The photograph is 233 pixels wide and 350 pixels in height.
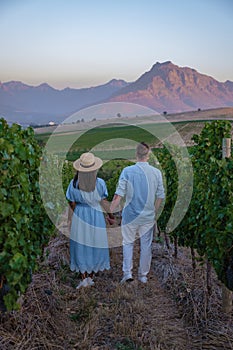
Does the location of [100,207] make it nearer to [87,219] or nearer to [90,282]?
[87,219]

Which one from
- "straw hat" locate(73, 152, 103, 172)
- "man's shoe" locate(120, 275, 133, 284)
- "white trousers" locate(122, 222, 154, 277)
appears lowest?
"man's shoe" locate(120, 275, 133, 284)

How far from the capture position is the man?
5570mm

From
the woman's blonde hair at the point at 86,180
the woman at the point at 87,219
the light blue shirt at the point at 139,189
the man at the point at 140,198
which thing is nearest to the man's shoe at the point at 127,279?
the man at the point at 140,198

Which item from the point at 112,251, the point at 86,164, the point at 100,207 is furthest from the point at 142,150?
the point at 112,251

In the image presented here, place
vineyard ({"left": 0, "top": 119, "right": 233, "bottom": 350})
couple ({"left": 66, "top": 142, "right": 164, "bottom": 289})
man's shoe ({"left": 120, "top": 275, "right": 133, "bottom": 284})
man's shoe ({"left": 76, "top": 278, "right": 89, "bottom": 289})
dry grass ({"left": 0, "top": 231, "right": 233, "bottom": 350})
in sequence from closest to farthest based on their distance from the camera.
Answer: vineyard ({"left": 0, "top": 119, "right": 233, "bottom": 350}), dry grass ({"left": 0, "top": 231, "right": 233, "bottom": 350}), couple ({"left": 66, "top": 142, "right": 164, "bottom": 289}), man's shoe ({"left": 76, "top": 278, "right": 89, "bottom": 289}), man's shoe ({"left": 120, "top": 275, "right": 133, "bottom": 284})

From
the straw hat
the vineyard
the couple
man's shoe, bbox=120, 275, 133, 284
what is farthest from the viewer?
man's shoe, bbox=120, 275, 133, 284

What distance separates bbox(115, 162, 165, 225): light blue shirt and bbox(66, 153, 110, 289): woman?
29 cm

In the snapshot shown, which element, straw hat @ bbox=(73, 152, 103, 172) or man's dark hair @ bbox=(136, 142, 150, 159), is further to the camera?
man's dark hair @ bbox=(136, 142, 150, 159)

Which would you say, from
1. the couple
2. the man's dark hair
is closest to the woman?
the couple

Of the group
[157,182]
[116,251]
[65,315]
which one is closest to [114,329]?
[65,315]

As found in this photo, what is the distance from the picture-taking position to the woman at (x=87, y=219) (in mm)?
5449

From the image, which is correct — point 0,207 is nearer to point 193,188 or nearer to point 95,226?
point 95,226

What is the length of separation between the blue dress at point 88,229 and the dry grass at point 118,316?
37cm

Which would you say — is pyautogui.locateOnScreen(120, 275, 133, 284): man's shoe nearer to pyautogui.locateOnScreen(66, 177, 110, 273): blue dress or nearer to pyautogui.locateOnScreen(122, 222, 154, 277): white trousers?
pyautogui.locateOnScreen(122, 222, 154, 277): white trousers
